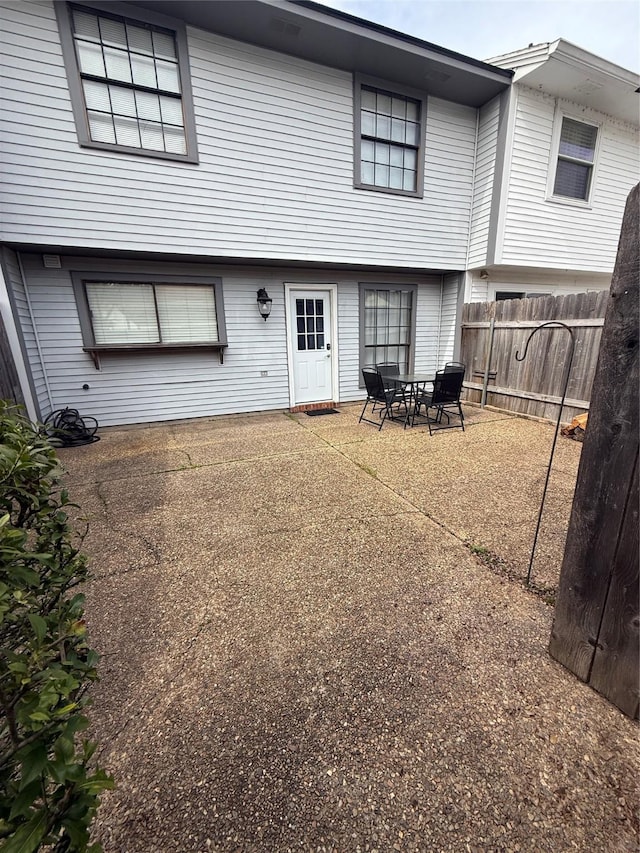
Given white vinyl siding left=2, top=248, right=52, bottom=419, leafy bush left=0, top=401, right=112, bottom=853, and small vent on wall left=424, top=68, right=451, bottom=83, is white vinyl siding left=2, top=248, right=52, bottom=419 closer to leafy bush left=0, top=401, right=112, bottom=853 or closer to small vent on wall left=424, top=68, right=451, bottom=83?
leafy bush left=0, top=401, right=112, bottom=853

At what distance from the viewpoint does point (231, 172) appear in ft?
16.4

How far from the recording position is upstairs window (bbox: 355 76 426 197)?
5.58m

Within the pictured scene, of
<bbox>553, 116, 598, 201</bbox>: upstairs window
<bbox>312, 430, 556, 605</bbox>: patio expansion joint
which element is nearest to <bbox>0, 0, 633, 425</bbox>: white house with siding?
<bbox>553, 116, 598, 201</bbox>: upstairs window

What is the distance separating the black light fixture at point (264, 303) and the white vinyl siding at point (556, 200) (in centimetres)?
417

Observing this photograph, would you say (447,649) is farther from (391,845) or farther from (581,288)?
(581,288)

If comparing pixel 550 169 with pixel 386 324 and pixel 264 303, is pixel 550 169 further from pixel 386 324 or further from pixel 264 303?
pixel 264 303

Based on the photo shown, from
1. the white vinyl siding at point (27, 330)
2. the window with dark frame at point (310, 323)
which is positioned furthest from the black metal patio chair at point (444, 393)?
the white vinyl siding at point (27, 330)

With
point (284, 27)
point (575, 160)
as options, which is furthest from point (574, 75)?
point (284, 27)

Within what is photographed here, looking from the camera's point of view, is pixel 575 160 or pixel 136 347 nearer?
pixel 136 347

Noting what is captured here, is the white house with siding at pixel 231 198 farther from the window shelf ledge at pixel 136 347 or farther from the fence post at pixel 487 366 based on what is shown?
the fence post at pixel 487 366

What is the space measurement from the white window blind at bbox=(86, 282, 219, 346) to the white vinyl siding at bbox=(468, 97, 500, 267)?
15.6ft

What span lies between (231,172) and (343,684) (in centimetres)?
591

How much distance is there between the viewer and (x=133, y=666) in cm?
162

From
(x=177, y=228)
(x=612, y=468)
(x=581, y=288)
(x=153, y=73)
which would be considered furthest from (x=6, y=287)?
(x=581, y=288)
